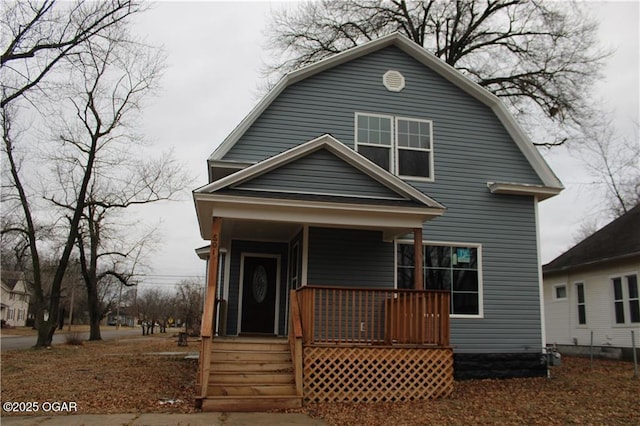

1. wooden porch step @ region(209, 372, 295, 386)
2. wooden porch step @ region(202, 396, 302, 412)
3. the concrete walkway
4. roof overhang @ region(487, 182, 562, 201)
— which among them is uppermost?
roof overhang @ region(487, 182, 562, 201)

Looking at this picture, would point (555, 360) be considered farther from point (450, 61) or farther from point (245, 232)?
point (450, 61)

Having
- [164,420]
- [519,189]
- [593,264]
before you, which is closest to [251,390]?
[164,420]

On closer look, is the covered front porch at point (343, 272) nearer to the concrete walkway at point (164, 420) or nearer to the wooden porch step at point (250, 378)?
the wooden porch step at point (250, 378)

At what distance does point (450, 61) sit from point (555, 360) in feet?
46.8

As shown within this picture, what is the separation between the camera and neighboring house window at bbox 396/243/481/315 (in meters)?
11.4

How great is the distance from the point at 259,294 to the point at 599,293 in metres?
11.2

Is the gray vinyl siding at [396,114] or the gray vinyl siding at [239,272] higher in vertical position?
the gray vinyl siding at [396,114]

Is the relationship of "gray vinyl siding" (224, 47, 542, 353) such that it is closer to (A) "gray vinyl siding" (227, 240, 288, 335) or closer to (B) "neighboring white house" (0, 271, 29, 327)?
(A) "gray vinyl siding" (227, 240, 288, 335)

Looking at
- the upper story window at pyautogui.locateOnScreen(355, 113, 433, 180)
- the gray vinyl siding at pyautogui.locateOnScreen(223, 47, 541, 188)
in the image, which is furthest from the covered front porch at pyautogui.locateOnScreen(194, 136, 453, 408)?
the gray vinyl siding at pyautogui.locateOnScreen(223, 47, 541, 188)

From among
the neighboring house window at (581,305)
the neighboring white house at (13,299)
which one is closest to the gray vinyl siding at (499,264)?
the neighboring house window at (581,305)

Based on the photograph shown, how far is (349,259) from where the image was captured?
11.0m

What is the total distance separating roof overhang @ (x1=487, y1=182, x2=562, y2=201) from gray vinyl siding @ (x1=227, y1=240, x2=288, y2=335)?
5048mm

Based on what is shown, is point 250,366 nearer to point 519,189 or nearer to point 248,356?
point 248,356

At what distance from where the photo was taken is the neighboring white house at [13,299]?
60.8 meters
